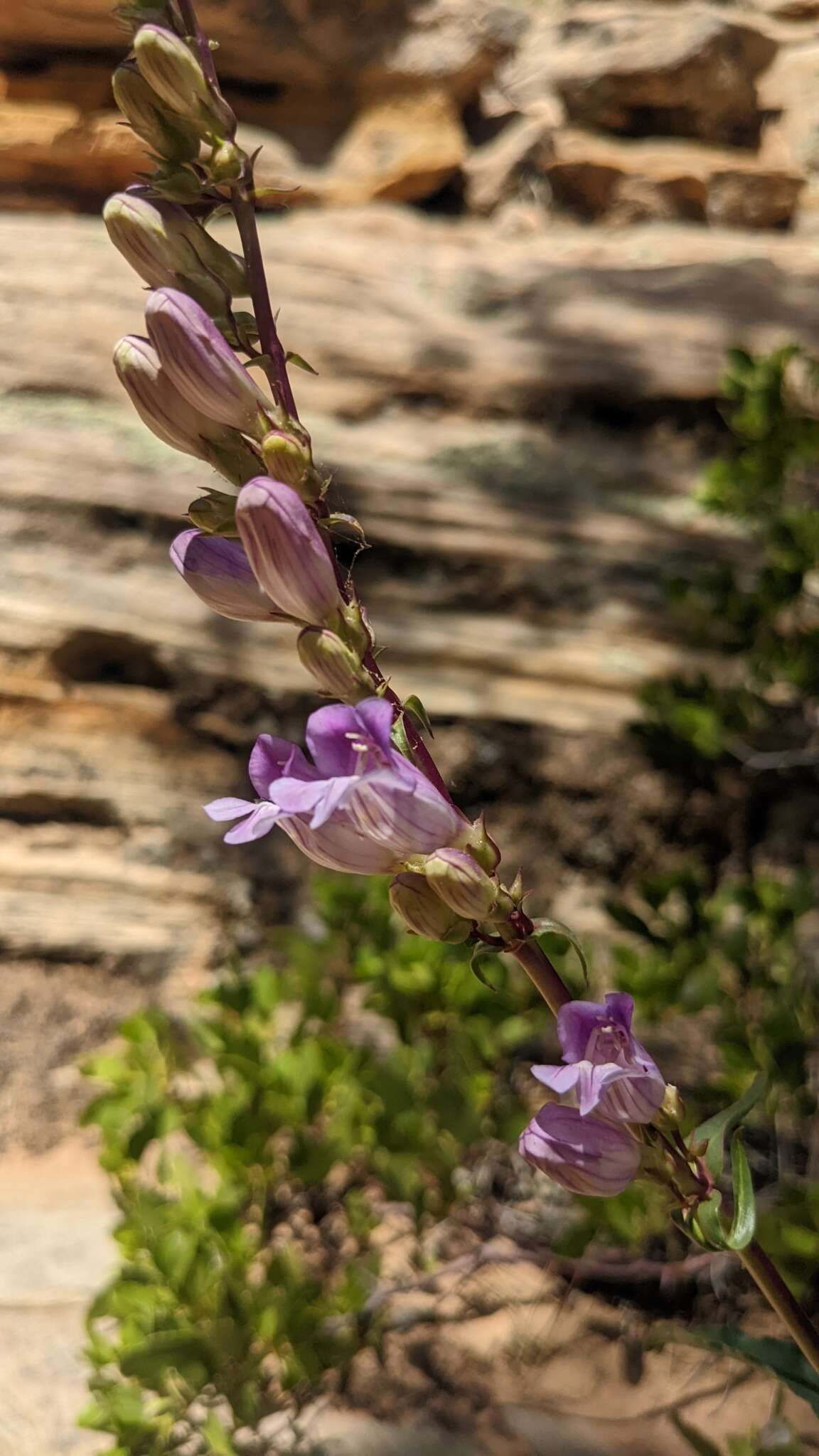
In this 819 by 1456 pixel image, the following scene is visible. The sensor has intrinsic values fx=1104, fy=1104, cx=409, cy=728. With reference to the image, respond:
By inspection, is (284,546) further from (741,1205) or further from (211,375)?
(741,1205)

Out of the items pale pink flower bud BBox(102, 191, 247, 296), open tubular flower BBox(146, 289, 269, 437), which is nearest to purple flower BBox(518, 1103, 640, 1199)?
open tubular flower BBox(146, 289, 269, 437)

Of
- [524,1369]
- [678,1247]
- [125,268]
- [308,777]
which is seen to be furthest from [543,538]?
[308,777]

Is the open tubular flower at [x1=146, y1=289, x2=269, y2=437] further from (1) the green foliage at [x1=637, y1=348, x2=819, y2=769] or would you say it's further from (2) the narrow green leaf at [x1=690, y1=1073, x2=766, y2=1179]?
(1) the green foliage at [x1=637, y1=348, x2=819, y2=769]

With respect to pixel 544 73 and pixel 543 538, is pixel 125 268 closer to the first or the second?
pixel 543 538

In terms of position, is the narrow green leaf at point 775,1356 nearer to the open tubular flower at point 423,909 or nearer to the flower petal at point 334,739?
the open tubular flower at point 423,909

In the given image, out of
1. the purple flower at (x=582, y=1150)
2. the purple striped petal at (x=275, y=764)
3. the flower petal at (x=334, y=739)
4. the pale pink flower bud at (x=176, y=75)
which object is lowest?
the purple flower at (x=582, y=1150)

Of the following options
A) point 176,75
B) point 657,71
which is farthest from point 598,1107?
point 657,71

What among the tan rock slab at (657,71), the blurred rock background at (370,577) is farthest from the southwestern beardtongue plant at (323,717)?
the tan rock slab at (657,71)
